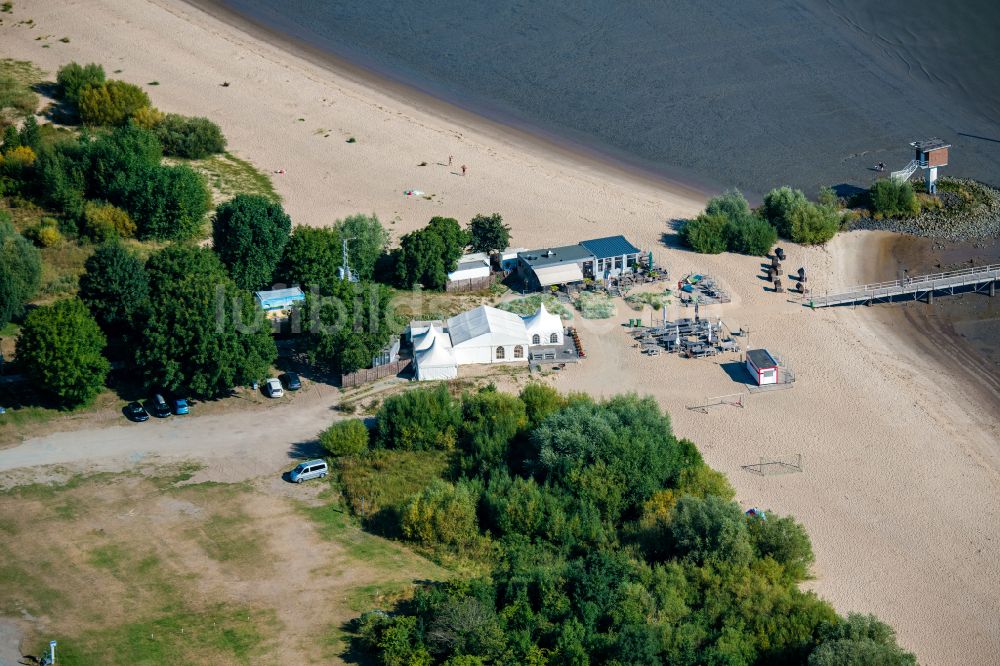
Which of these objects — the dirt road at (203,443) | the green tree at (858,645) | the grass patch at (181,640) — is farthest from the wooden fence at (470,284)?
the green tree at (858,645)

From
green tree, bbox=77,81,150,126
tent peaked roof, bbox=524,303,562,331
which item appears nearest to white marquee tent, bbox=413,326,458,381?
tent peaked roof, bbox=524,303,562,331

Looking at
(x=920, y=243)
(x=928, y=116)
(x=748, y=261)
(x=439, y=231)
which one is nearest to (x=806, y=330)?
(x=748, y=261)

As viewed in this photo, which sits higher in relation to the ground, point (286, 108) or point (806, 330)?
point (286, 108)

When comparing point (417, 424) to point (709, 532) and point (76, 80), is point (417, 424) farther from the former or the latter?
point (76, 80)

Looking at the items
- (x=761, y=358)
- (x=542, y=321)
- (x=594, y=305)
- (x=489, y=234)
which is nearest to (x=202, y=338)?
(x=542, y=321)

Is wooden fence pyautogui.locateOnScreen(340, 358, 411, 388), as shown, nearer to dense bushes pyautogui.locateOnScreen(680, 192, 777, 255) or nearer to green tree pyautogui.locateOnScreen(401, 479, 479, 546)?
green tree pyautogui.locateOnScreen(401, 479, 479, 546)

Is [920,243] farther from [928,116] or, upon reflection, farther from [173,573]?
[173,573]
